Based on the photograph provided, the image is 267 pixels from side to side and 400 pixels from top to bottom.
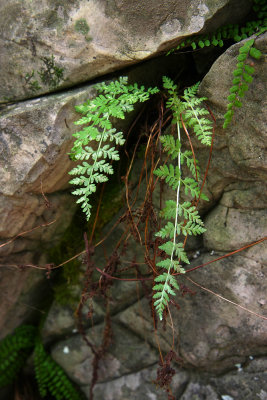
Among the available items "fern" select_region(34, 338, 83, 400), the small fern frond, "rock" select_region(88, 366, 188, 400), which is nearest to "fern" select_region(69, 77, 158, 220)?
the small fern frond

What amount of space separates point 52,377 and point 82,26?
3669 mm

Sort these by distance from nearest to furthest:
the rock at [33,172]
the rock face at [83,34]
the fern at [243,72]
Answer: the fern at [243,72], the rock face at [83,34], the rock at [33,172]

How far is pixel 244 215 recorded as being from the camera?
9.90 ft

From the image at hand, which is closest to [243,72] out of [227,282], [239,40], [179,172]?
[239,40]

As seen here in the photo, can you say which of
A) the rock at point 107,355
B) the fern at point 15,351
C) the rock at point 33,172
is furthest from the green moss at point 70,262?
the fern at point 15,351

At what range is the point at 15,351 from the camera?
4.08 m

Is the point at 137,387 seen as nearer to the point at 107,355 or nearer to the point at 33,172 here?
the point at 107,355

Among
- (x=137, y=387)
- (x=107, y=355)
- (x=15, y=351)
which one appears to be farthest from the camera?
(x=15, y=351)

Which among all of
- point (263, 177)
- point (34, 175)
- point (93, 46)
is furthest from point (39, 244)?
point (263, 177)

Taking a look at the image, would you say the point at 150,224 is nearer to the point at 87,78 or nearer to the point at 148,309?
the point at 148,309

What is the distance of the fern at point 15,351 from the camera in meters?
4.03

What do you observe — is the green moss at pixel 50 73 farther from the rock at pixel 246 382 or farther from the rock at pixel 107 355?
the rock at pixel 246 382

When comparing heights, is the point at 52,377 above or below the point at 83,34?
below

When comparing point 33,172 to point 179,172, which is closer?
point 179,172
